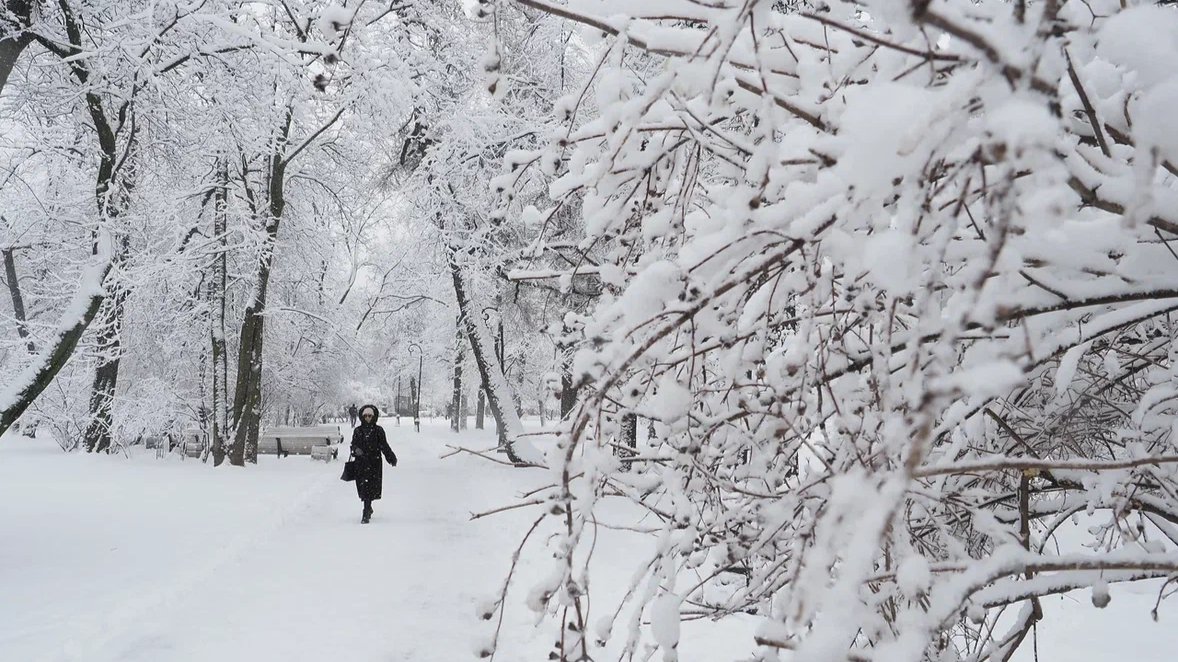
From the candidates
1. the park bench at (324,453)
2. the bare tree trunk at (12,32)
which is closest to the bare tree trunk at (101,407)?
the park bench at (324,453)

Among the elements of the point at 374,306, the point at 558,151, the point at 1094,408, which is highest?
the point at 374,306

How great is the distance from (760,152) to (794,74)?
1.74ft

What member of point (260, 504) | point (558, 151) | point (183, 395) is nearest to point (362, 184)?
point (183, 395)

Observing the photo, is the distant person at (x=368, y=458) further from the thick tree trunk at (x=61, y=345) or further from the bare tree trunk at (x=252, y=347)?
the bare tree trunk at (x=252, y=347)

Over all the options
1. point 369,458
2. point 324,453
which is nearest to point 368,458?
point 369,458

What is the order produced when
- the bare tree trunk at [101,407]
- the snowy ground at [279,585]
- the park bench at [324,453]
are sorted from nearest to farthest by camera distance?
the snowy ground at [279,585] → the bare tree trunk at [101,407] → the park bench at [324,453]

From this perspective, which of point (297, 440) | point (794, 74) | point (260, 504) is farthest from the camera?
point (297, 440)

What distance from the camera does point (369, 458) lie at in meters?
10.7

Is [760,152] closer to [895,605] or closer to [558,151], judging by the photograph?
[558,151]

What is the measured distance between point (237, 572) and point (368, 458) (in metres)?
3.70

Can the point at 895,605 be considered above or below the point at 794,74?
below

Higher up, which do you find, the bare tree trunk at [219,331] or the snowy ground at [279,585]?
the bare tree trunk at [219,331]

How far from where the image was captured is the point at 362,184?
62.0 feet

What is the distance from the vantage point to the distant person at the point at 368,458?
33.9 ft
